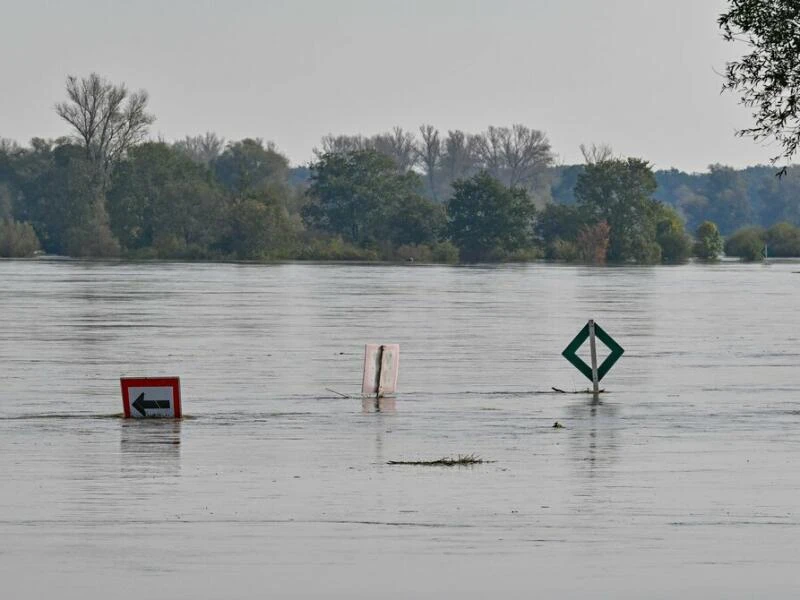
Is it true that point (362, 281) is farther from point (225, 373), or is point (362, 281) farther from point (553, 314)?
point (225, 373)

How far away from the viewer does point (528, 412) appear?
2262 cm

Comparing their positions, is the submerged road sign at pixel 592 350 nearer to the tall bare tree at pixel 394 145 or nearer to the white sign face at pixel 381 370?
the white sign face at pixel 381 370

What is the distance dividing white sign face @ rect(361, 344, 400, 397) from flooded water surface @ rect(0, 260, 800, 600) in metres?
0.49

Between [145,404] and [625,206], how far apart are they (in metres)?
132

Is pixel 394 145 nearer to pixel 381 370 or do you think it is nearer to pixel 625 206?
pixel 625 206

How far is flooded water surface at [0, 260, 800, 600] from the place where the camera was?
11.1 m

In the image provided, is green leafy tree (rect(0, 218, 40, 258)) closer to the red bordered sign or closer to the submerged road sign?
the submerged road sign

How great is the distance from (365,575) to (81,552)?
194 centimetres

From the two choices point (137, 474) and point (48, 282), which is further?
point (48, 282)

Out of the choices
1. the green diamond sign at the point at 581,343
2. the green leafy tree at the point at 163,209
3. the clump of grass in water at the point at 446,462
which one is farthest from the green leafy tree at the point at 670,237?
the clump of grass in water at the point at 446,462

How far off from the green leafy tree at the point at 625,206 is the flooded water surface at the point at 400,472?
11201 centimetres

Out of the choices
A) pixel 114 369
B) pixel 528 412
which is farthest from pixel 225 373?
pixel 528 412

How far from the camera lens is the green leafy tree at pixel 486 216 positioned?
14988 centimetres

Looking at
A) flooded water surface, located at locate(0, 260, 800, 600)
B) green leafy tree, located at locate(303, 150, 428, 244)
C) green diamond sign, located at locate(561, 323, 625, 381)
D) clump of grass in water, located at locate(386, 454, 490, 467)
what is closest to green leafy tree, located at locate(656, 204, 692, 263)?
green leafy tree, located at locate(303, 150, 428, 244)
